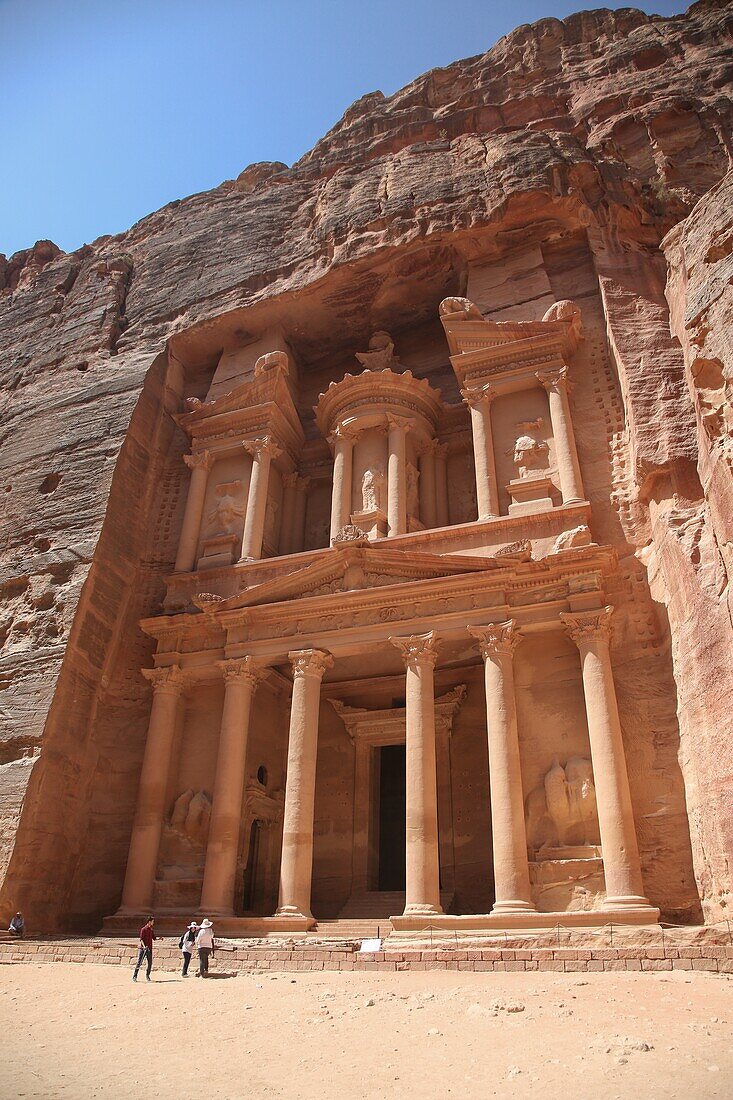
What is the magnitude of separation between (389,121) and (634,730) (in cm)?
2241

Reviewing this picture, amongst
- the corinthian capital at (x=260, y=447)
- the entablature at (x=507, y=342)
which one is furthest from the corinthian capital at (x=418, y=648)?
the corinthian capital at (x=260, y=447)

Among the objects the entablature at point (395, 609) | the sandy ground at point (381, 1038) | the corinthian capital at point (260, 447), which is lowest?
the sandy ground at point (381, 1038)

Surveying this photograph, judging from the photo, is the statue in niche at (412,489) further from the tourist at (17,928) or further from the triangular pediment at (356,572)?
the tourist at (17,928)

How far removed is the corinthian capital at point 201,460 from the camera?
2128 centimetres

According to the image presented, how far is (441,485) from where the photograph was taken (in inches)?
806

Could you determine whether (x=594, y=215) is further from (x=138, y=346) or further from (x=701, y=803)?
(x=701, y=803)

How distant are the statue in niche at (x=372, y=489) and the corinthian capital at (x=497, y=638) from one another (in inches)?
197

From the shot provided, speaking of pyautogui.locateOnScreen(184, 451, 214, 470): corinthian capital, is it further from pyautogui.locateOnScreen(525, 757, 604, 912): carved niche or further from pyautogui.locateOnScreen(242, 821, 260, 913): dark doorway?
pyautogui.locateOnScreen(525, 757, 604, 912): carved niche

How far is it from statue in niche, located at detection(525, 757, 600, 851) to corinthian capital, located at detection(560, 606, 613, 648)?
2.08 m

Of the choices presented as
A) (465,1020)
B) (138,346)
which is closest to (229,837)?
(465,1020)

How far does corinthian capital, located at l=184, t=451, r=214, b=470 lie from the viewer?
21.3 meters

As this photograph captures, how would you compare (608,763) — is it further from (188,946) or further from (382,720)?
(188,946)

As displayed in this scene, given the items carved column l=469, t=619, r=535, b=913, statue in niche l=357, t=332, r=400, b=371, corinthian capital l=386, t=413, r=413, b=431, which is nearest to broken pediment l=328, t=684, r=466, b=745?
carved column l=469, t=619, r=535, b=913

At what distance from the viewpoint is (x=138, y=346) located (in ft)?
78.9
